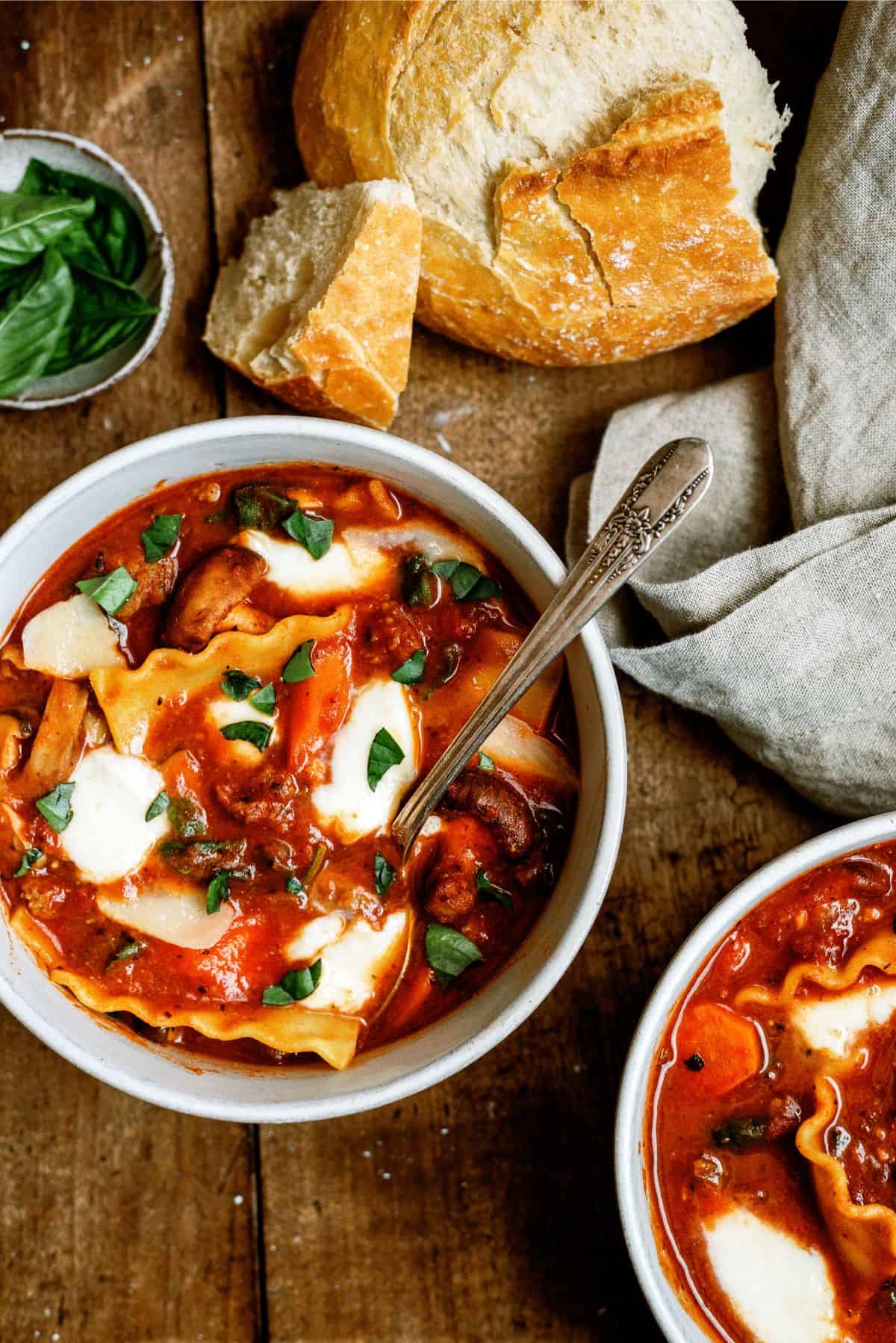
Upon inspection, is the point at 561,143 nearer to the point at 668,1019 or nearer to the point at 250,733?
the point at 250,733

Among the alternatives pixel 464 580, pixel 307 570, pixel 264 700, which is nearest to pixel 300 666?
pixel 264 700

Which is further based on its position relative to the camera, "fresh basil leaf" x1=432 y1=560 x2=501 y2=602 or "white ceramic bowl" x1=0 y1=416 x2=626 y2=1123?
"fresh basil leaf" x1=432 y1=560 x2=501 y2=602

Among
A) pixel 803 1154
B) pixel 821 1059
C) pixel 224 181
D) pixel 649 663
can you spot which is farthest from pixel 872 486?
pixel 224 181

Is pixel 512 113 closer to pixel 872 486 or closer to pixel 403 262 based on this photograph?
pixel 403 262

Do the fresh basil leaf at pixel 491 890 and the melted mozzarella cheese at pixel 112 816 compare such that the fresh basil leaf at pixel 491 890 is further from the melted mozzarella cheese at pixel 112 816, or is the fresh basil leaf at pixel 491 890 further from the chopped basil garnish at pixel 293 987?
the melted mozzarella cheese at pixel 112 816

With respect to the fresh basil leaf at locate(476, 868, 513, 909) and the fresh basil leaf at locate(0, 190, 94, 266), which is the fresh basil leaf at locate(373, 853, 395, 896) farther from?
the fresh basil leaf at locate(0, 190, 94, 266)

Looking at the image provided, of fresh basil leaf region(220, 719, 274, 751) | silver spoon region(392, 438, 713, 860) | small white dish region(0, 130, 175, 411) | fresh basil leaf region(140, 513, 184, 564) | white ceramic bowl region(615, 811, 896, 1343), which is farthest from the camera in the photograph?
small white dish region(0, 130, 175, 411)

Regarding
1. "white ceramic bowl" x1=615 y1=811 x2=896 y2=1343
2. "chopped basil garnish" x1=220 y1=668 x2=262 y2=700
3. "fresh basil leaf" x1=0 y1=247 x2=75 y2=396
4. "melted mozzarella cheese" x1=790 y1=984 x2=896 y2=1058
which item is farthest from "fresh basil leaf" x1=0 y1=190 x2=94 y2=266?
"melted mozzarella cheese" x1=790 y1=984 x2=896 y2=1058

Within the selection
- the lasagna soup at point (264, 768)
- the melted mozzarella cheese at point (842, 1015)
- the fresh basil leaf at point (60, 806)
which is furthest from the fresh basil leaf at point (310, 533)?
the melted mozzarella cheese at point (842, 1015)
